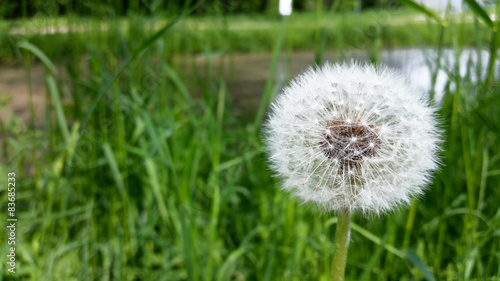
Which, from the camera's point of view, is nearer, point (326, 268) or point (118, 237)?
point (326, 268)

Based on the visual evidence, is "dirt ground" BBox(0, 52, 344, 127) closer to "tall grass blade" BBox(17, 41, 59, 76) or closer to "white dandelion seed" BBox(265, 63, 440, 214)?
"tall grass blade" BBox(17, 41, 59, 76)

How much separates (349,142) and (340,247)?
14 centimetres

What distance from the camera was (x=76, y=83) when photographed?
1.47 metres

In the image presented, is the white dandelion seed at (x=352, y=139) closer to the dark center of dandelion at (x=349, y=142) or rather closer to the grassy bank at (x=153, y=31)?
the dark center of dandelion at (x=349, y=142)

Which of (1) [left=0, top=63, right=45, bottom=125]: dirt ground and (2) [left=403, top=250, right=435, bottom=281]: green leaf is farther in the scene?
(1) [left=0, top=63, right=45, bottom=125]: dirt ground

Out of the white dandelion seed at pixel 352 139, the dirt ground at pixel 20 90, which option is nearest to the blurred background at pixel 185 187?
the white dandelion seed at pixel 352 139

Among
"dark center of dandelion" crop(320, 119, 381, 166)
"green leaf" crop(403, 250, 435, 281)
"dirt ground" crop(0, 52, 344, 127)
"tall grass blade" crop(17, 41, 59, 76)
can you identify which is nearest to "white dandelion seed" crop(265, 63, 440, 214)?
"dark center of dandelion" crop(320, 119, 381, 166)

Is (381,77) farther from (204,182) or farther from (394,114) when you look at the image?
(204,182)

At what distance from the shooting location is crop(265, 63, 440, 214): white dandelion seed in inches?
→ 24.4

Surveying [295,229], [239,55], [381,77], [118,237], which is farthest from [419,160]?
[239,55]

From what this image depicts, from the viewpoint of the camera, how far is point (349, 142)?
625mm

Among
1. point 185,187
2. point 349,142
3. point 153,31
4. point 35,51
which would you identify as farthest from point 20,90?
point 349,142

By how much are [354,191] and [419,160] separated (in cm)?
11

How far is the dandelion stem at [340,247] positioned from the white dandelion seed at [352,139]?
2 cm
